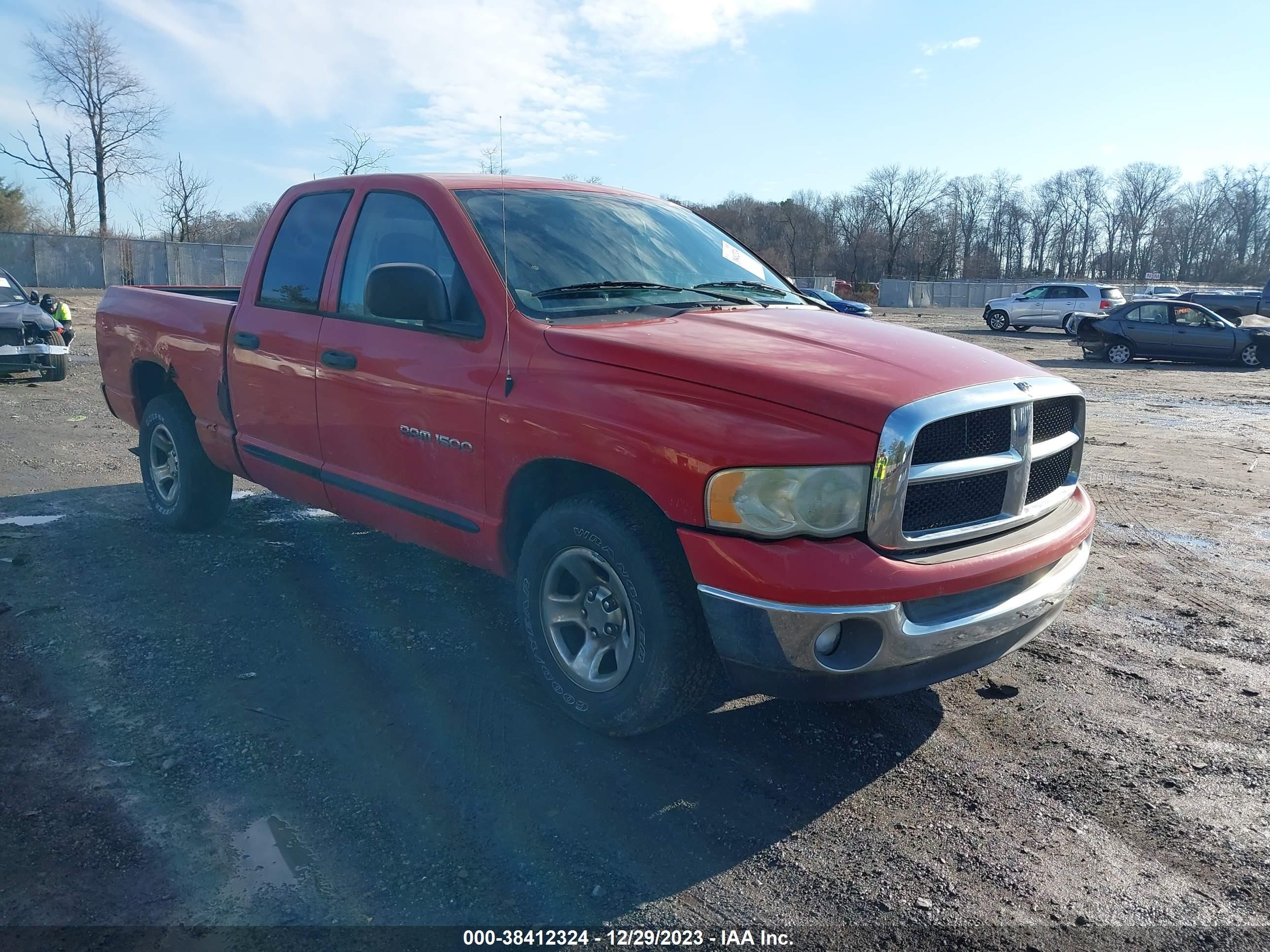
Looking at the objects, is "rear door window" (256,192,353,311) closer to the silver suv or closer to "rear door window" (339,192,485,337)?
"rear door window" (339,192,485,337)

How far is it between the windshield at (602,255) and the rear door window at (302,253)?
949mm

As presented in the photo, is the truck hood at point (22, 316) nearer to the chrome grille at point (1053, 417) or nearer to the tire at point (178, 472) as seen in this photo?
the tire at point (178, 472)

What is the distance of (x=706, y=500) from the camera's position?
2.86 m

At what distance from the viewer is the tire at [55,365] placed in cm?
1320

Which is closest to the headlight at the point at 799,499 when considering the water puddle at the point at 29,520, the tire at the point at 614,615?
the tire at the point at 614,615

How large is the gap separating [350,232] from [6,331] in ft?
36.1

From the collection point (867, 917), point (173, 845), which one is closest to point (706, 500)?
point (867, 917)

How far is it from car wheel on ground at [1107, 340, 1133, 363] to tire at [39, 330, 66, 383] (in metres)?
21.0

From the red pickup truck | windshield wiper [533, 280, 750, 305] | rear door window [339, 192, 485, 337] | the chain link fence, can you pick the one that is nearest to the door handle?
the red pickup truck

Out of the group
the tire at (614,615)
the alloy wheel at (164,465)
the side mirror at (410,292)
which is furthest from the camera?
the alloy wheel at (164,465)

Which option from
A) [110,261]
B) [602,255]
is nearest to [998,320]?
[602,255]

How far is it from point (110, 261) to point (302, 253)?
42.2m

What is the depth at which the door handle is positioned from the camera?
4.18 meters

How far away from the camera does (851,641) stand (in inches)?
111
